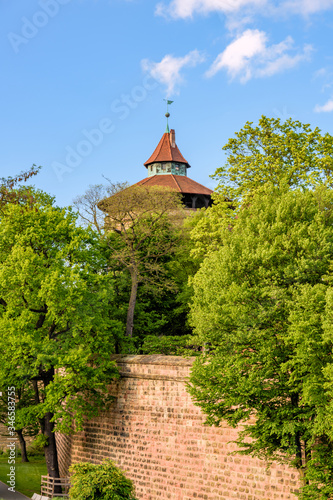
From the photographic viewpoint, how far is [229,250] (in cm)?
1521

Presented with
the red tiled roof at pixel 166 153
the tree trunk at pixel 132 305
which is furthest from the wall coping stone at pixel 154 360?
the red tiled roof at pixel 166 153

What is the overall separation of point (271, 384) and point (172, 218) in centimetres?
1734

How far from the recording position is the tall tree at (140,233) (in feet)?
90.8

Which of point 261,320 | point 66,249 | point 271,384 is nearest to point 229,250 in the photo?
point 261,320

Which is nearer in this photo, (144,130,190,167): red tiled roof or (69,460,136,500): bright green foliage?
(69,460,136,500): bright green foliage

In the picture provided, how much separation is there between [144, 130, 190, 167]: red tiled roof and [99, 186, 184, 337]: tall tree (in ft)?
88.0

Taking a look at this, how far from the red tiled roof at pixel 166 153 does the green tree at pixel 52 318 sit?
112 feet

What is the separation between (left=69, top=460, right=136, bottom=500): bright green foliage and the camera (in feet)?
44.8

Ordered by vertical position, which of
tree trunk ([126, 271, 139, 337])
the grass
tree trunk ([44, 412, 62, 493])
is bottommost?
the grass

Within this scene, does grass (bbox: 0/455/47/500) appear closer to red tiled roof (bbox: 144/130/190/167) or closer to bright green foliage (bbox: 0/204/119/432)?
bright green foliage (bbox: 0/204/119/432)

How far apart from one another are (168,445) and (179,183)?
113 ft

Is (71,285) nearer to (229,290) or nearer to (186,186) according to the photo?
(229,290)

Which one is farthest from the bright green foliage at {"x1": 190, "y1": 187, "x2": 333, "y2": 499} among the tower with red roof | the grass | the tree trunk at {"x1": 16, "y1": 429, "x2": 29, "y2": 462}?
the tower with red roof

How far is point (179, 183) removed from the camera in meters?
51.3
